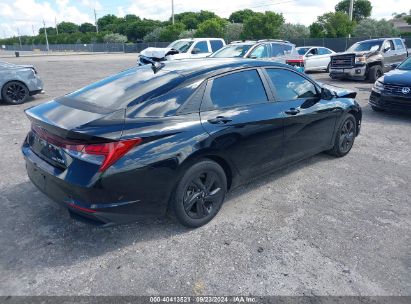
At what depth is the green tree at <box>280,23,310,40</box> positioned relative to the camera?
44.9m

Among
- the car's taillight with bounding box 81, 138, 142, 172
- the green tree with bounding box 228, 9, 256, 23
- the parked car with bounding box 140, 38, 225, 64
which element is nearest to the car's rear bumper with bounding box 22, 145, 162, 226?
the car's taillight with bounding box 81, 138, 142, 172

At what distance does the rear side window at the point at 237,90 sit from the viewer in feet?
11.7

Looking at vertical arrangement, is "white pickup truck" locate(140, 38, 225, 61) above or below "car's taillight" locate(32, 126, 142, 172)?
above

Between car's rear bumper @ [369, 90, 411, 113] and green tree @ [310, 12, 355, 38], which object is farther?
green tree @ [310, 12, 355, 38]

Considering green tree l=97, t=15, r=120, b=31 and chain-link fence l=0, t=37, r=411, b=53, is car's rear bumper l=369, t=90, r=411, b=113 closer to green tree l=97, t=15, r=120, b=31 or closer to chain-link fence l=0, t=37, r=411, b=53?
chain-link fence l=0, t=37, r=411, b=53

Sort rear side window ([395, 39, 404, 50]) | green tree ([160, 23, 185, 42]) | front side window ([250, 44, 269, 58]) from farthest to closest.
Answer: green tree ([160, 23, 185, 42]) → rear side window ([395, 39, 404, 50]) → front side window ([250, 44, 269, 58])

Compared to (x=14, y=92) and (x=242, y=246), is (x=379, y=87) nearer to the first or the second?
(x=242, y=246)

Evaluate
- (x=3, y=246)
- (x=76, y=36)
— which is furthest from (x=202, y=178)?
(x=76, y=36)

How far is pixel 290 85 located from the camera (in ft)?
14.3

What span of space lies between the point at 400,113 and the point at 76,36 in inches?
4438

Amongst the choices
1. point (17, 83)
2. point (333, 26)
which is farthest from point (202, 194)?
point (333, 26)

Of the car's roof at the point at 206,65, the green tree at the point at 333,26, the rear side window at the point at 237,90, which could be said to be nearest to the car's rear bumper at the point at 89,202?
the rear side window at the point at 237,90

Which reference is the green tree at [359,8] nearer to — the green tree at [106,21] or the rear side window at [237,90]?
the green tree at [106,21]

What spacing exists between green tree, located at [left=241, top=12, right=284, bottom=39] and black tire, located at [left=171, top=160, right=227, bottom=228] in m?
43.6
